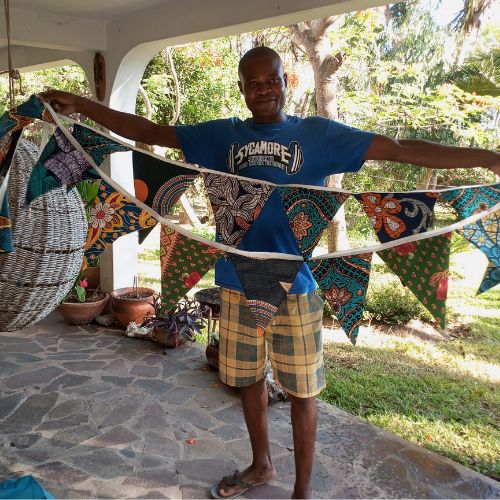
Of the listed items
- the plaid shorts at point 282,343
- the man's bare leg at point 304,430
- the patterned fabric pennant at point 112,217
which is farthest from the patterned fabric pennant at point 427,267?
the patterned fabric pennant at point 112,217

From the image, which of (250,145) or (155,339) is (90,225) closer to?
(250,145)

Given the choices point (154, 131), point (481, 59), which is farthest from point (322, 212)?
point (481, 59)

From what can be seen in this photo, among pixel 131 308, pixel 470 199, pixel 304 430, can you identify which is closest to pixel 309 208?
pixel 470 199

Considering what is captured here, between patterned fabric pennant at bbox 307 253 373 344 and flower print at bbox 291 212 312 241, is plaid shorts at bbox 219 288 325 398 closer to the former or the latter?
patterned fabric pennant at bbox 307 253 373 344

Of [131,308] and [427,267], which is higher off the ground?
[427,267]

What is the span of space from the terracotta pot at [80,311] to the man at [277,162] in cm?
273

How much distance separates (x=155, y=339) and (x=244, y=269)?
248cm

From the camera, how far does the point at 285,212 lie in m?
1.77

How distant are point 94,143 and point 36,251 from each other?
1.46ft

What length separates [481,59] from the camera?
10.5 m

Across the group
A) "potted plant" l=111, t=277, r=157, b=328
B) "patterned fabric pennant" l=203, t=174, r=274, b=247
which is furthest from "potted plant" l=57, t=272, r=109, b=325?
"patterned fabric pennant" l=203, t=174, r=274, b=247

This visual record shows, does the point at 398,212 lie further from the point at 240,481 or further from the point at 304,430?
the point at 240,481

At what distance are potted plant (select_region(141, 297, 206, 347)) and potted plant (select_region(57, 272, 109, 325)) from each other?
0.69 meters

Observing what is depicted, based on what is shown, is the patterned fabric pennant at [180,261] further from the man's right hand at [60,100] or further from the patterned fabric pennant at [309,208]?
the man's right hand at [60,100]
